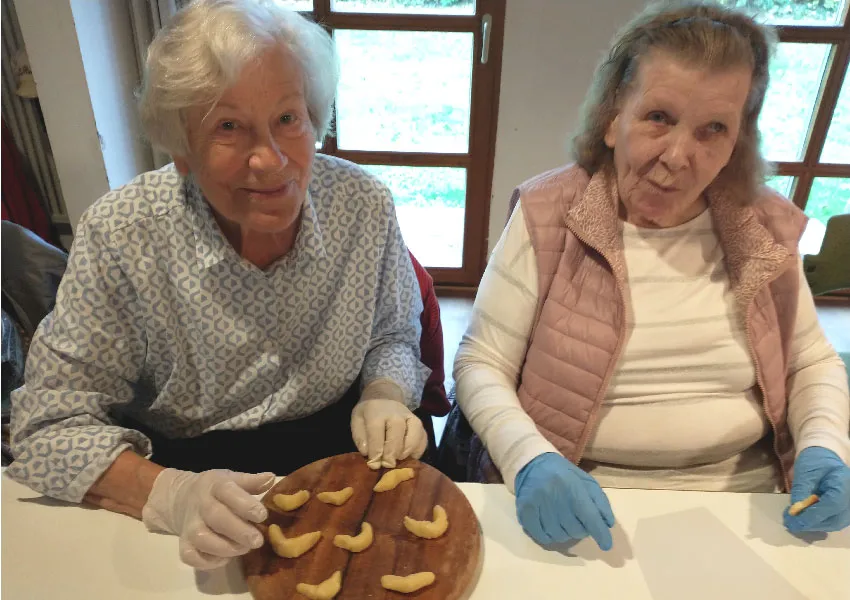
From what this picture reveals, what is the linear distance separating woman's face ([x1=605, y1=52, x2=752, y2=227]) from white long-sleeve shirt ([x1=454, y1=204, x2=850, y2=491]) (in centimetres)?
11

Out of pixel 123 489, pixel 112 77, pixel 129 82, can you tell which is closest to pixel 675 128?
pixel 123 489

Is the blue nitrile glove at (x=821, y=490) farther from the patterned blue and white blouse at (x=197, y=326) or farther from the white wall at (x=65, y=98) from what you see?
the white wall at (x=65, y=98)

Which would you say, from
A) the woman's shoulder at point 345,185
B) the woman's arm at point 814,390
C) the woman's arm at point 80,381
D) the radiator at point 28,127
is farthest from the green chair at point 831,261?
the radiator at point 28,127

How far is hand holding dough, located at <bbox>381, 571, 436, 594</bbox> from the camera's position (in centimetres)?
71

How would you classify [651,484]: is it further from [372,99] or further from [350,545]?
[372,99]

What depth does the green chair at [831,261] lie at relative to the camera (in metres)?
1.46

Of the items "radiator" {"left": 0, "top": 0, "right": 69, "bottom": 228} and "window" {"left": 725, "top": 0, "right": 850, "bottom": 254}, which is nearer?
"radiator" {"left": 0, "top": 0, "right": 69, "bottom": 228}

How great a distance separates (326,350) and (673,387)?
0.66 m

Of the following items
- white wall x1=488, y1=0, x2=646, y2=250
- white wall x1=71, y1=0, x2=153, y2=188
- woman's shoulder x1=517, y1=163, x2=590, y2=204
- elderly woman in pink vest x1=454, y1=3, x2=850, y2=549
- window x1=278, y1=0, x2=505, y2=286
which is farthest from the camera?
window x1=278, y1=0, x2=505, y2=286

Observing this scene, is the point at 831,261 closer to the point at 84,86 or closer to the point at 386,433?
the point at 386,433

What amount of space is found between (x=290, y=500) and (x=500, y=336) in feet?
1.65

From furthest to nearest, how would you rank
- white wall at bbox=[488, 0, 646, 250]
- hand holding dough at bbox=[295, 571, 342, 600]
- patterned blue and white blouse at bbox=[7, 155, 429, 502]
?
1. white wall at bbox=[488, 0, 646, 250]
2. patterned blue and white blouse at bbox=[7, 155, 429, 502]
3. hand holding dough at bbox=[295, 571, 342, 600]

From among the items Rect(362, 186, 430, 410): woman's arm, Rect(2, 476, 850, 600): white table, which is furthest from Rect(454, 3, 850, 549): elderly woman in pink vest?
Rect(2, 476, 850, 600): white table

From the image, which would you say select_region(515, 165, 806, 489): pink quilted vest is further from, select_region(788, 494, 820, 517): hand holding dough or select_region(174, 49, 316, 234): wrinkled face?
select_region(174, 49, 316, 234): wrinkled face
